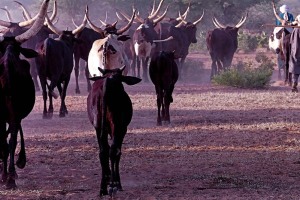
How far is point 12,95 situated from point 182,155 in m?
3.20

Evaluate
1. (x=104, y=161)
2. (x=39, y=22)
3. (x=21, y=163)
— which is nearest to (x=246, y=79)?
(x=21, y=163)

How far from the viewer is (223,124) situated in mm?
14984

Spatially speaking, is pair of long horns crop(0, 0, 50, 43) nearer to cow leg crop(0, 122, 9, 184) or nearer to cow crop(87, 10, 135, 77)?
cow leg crop(0, 122, 9, 184)

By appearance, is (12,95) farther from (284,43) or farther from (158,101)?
(284,43)

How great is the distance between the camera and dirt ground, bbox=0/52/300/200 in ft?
29.3

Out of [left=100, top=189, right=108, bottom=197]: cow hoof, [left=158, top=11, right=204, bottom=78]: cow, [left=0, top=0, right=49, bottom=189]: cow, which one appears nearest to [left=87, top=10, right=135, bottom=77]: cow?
[left=0, top=0, right=49, bottom=189]: cow

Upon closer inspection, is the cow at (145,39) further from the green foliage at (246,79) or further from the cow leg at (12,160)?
the cow leg at (12,160)

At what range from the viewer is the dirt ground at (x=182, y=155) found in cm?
893

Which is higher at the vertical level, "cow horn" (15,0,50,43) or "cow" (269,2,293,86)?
"cow horn" (15,0,50,43)

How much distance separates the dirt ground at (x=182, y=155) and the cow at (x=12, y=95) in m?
0.36

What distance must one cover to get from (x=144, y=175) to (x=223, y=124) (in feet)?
17.4

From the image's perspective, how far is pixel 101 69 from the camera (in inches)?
370

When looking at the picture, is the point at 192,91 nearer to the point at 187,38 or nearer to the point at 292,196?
the point at 187,38

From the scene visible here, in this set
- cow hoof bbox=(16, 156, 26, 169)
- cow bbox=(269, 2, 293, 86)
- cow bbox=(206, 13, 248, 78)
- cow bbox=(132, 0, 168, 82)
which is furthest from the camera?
cow bbox=(206, 13, 248, 78)
